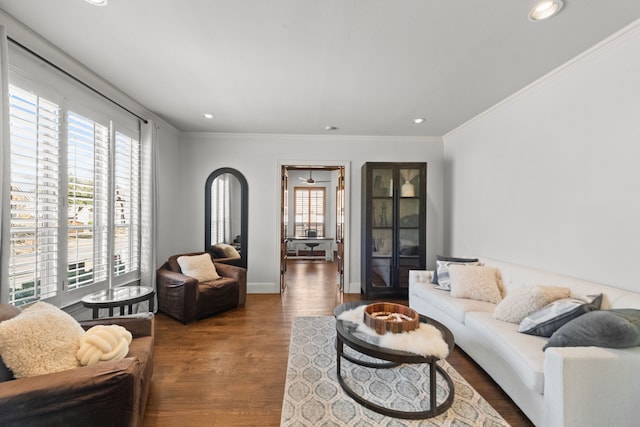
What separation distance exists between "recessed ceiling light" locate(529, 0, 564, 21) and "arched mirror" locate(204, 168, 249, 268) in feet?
13.0

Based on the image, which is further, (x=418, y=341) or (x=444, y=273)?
(x=444, y=273)

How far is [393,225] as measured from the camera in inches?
169

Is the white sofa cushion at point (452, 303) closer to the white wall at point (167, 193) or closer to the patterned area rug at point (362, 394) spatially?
the patterned area rug at point (362, 394)

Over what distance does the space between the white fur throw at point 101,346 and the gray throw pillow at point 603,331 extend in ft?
8.97

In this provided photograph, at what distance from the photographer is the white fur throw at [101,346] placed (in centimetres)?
155

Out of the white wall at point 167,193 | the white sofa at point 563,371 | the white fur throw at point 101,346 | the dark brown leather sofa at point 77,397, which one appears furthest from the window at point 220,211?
the white sofa at point 563,371

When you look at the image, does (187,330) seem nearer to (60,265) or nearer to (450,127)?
(60,265)

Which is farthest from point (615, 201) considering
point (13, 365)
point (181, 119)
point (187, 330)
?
point (181, 119)

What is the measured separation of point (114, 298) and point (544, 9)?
4.04 metres

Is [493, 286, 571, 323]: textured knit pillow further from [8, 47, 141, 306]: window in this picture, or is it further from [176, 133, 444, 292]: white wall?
[8, 47, 141, 306]: window

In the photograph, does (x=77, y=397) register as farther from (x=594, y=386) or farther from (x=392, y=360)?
(x=594, y=386)

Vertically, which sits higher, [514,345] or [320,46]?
[320,46]

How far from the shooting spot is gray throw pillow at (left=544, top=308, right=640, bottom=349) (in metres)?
1.47

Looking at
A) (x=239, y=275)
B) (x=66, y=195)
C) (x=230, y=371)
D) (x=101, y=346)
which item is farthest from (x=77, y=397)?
(x=239, y=275)
